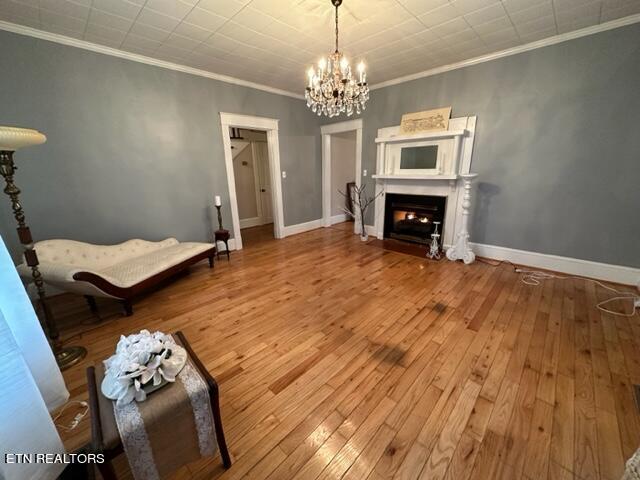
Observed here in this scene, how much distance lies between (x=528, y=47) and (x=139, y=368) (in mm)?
4755

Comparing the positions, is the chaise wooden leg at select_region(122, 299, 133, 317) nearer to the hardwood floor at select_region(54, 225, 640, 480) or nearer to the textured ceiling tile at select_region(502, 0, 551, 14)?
the hardwood floor at select_region(54, 225, 640, 480)

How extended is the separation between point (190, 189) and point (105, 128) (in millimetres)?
1156

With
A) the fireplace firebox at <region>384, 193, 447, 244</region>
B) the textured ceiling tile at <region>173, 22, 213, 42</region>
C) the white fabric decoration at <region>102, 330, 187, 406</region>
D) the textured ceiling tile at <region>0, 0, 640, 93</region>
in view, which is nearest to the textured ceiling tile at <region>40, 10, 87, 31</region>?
the textured ceiling tile at <region>0, 0, 640, 93</region>

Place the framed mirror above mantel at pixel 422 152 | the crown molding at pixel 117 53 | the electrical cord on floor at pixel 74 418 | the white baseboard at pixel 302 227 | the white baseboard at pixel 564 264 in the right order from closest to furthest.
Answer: the electrical cord on floor at pixel 74 418 < the crown molding at pixel 117 53 < the white baseboard at pixel 564 264 < the framed mirror above mantel at pixel 422 152 < the white baseboard at pixel 302 227

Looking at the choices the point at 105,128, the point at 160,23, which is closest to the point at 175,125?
the point at 105,128

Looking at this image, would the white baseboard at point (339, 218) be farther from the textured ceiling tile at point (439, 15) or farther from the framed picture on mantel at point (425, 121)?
the textured ceiling tile at point (439, 15)

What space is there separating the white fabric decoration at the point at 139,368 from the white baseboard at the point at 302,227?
161 inches

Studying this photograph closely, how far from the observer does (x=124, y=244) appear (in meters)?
3.07

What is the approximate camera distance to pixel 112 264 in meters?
2.85

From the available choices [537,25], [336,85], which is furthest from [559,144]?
[336,85]

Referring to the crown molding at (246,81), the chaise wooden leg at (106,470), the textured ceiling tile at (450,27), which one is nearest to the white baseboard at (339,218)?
the crown molding at (246,81)

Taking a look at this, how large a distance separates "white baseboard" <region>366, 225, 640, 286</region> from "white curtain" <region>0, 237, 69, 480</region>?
4.42 m

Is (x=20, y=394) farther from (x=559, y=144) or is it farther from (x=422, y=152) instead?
(x=559, y=144)

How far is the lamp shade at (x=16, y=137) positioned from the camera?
1.37 metres
